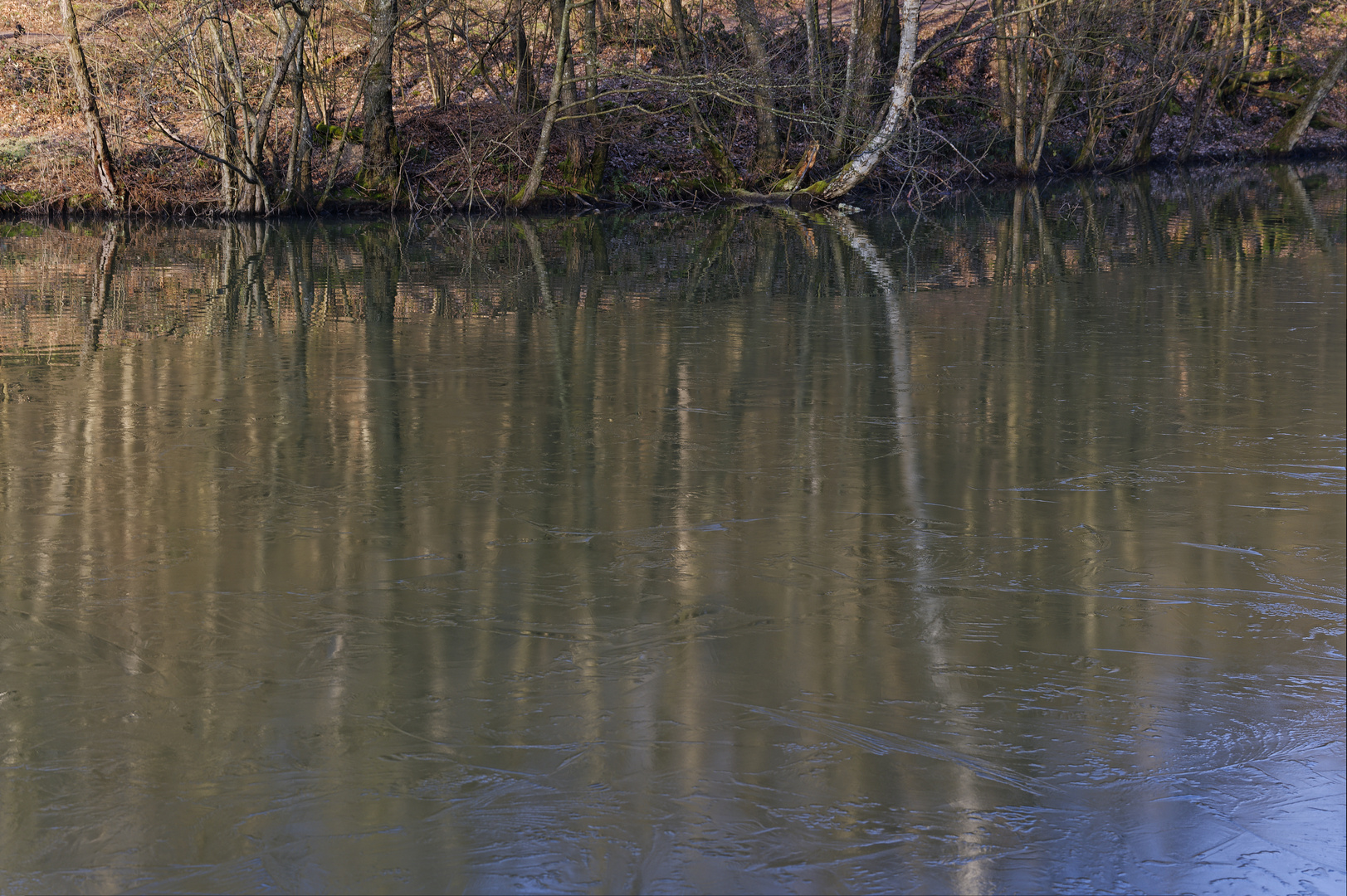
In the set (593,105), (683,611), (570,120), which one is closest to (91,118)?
(570,120)

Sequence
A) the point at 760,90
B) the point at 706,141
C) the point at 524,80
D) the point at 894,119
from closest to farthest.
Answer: the point at 760,90 → the point at 894,119 → the point at 524,80 → the point at 706,141

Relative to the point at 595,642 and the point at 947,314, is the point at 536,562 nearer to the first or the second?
the point at 595,642

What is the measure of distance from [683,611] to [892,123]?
2298 cm

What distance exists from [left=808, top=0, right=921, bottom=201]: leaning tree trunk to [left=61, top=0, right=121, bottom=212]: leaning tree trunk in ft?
45.7

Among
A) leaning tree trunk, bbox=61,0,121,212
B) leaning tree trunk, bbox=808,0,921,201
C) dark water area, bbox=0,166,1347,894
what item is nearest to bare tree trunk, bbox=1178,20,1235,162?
leaning tree trunk, bbox=808,0,921,201

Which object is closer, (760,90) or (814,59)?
(760,90)

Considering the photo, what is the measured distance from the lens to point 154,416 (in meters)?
7.30

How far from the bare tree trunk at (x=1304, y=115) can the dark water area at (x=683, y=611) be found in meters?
34.0

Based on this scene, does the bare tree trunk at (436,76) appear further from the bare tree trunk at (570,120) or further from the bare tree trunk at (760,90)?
the bare tree trunk at (760,90)

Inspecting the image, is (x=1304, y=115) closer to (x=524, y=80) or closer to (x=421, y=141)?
(x=524, y=80)

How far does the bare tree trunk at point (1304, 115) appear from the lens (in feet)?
129

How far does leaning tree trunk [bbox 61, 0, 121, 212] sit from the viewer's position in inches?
1019

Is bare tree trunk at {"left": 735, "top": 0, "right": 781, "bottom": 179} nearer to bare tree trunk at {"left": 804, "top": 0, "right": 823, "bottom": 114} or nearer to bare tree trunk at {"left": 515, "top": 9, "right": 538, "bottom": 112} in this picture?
bare tree trunk at {"left": 804, "top": 0, "right": 823, "bottom": 114}

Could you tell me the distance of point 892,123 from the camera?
25.9 metres
